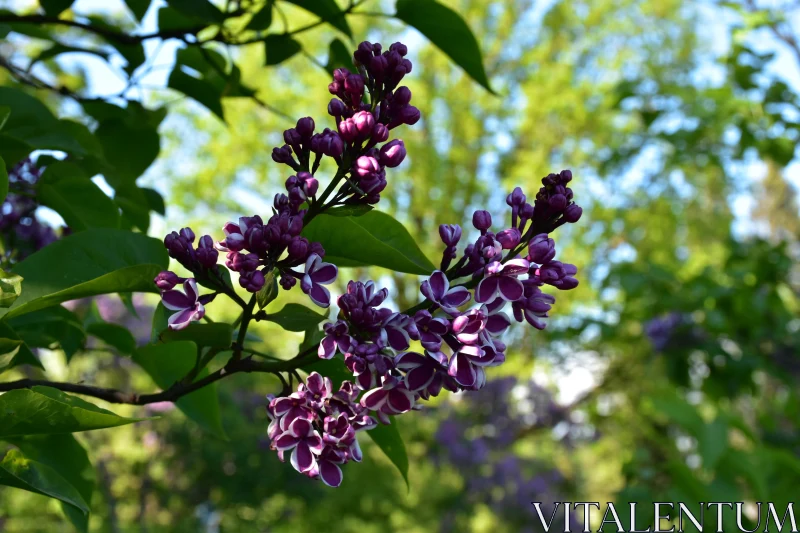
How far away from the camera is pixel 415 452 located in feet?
23.2

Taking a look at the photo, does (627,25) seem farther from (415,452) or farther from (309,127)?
(309,127)

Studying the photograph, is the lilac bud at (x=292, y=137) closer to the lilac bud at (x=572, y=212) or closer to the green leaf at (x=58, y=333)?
the lilac bud at (x=572, y=212)

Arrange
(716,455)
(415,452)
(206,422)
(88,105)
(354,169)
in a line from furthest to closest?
(415,452) < (716,455) < (88,105) < (206,422) < (354,169)

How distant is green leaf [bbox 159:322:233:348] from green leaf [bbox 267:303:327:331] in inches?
1.6

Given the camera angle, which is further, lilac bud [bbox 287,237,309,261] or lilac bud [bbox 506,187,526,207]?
lilac bud [bbox 506,187,526,207]

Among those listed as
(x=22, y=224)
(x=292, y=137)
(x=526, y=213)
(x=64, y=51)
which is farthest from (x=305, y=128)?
(x=64, y=51)

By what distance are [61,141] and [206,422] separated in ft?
1.26

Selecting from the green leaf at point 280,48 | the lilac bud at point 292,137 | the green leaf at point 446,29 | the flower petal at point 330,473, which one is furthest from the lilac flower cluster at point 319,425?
the green leaf at point 280,48

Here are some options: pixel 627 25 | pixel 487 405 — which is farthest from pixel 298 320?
pixel 627 25

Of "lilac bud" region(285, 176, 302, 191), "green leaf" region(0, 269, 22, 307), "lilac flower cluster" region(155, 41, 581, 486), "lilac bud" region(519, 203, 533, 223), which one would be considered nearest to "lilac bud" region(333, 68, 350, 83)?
"lilac flower cluster" region(155, 41, 581, 486)

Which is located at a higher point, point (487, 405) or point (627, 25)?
point (627, 25)

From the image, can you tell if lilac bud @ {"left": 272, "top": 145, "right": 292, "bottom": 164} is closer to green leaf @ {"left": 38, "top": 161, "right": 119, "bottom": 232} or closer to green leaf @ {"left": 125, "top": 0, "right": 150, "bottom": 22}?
green leaf @ {"left": 38, "top": 161, "right": 119, "bottom": 232}

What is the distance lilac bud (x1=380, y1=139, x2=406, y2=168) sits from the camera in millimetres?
654

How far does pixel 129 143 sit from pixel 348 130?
0.60 meters
